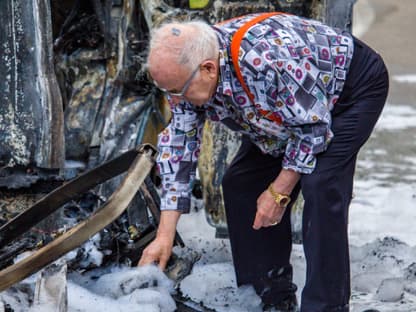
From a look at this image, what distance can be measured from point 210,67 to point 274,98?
0.23 m

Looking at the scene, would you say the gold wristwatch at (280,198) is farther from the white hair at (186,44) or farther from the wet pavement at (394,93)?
the wet pavement at (394,93)

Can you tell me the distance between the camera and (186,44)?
3064 millimetres

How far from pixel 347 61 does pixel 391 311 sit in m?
1.24

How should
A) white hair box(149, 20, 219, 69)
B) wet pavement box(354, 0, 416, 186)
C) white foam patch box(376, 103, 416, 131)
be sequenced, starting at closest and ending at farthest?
white hair box(149, 20, 219, 69) < wet pavement box(354, 0, 416, 186) < white foam patch box(376, 103, 416, 131)

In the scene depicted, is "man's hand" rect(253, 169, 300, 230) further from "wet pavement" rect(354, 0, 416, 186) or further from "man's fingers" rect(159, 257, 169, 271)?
"wet pavement" rect(354, 0, 416, 186)

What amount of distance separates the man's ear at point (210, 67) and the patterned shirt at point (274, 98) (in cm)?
3

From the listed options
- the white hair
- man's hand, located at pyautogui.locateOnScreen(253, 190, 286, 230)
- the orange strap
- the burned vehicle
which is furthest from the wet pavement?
the white hair

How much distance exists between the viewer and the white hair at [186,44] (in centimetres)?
306

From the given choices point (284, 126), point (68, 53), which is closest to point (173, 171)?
point (284, 126)

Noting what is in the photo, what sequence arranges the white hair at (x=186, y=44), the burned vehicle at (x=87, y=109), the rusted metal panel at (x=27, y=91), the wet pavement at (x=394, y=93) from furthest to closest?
the wet pavement at (x=394, y=93) → the rusted metal panel at (x=27, y=91) → the burned vehicle at (x=87, y=109) → the white hair at (x=186, y=44)

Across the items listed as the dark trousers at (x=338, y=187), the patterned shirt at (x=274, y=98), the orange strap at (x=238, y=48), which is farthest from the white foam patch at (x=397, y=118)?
the orange strap at (x=238, y=48)

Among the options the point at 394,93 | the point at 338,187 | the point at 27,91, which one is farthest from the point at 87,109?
the point at 394,93

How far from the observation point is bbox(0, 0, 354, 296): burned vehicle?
392cm

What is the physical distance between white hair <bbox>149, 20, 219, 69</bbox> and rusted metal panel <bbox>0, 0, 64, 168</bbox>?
1.24 meters
